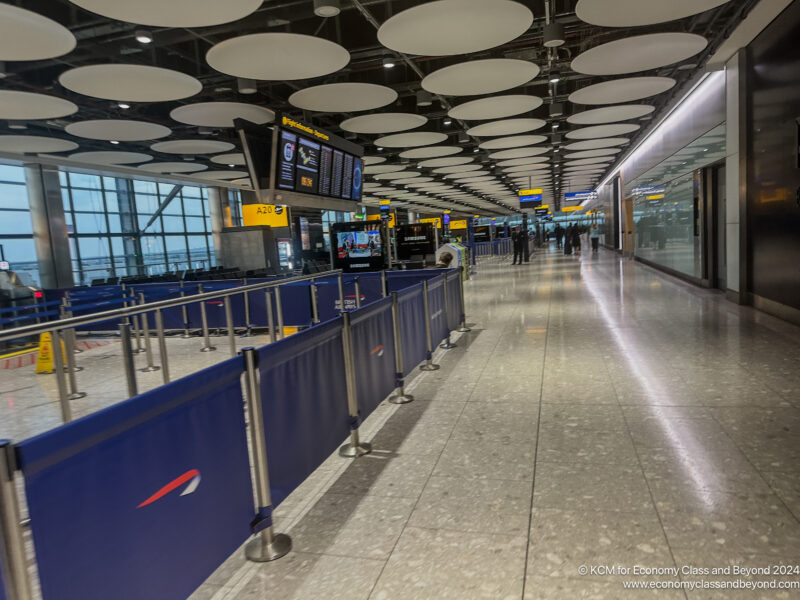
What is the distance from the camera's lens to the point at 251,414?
8.57ft

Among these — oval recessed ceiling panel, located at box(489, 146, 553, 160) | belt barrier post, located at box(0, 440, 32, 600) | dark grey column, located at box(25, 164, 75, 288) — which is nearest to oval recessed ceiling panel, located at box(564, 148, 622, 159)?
oval recessed ceiling panel, located at box(489, 146, 553, 160)

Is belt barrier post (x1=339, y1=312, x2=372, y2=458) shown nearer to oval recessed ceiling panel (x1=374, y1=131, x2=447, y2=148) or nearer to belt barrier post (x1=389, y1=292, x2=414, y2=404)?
belt barrier post (x1=389, y1=292, x2=414, y2=404)

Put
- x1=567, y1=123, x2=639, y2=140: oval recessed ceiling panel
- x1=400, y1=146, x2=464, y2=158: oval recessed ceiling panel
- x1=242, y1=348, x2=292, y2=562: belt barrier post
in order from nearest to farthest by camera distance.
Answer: x1=242, y1=348, x2=292, y2=562: belt barrier post
x1=567, y1=123, x2=639, y2=140: oval recessed ceiling panel
x1=400, y1=146, x2=464, y2=158: oval recessed ceiling panel

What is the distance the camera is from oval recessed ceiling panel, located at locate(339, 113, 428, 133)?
11691 millimetres

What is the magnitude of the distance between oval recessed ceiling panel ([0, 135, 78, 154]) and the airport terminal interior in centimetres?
11

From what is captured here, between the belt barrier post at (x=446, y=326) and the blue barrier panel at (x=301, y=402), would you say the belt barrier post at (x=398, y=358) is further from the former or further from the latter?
the belt barrier post at (x=446, y=326)

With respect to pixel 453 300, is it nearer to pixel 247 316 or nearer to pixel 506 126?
pixel 247 316

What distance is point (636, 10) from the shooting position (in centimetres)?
630

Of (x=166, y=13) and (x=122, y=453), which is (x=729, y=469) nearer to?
(x=122, y=453)

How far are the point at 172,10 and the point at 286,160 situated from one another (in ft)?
8.70

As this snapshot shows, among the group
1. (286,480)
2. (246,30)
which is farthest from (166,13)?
(286,480)

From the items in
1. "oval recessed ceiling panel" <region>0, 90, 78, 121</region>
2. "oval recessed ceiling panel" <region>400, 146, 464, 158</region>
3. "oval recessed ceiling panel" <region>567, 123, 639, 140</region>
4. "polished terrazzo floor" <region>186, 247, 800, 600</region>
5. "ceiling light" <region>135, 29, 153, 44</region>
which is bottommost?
"polished terrazzo floor" <region>186, 247, 800, 600</region>

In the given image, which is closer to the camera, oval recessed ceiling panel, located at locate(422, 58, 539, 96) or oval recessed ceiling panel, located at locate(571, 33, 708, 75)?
oval recessed ceiling panel, located at locate(571, 33, 708, 75)

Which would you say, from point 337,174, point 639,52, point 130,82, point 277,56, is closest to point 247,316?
point 337,174
